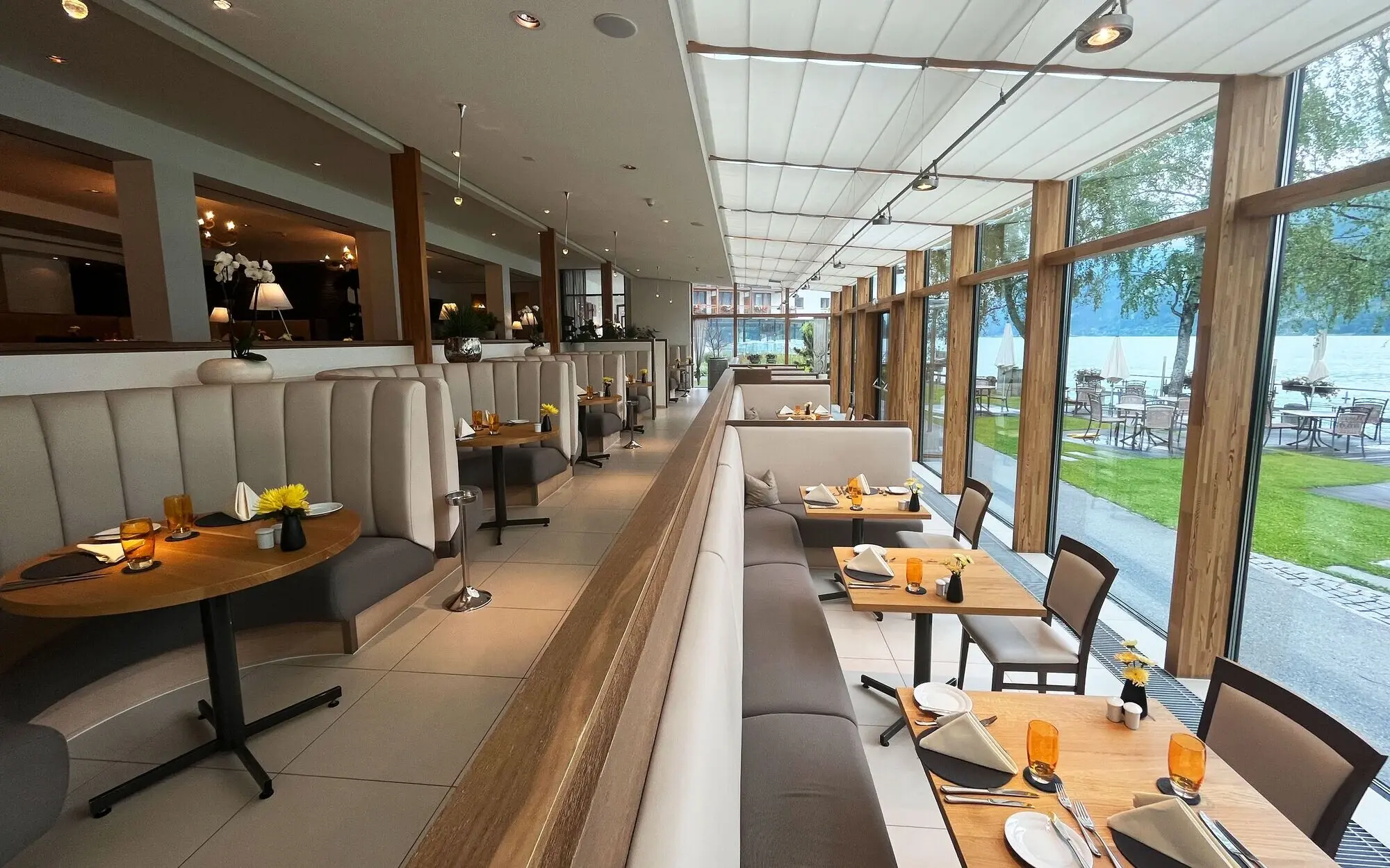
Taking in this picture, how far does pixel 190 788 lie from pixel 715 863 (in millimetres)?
2316

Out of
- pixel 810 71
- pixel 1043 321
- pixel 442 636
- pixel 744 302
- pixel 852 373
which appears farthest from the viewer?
pixel 744 302

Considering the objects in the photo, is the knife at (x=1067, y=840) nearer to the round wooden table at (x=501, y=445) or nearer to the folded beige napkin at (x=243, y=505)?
the folded beige napkin at (x=243, y=505)

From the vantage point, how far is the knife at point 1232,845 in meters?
1.29

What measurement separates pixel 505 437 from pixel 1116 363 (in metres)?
4.81

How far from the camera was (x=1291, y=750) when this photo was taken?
1.62 m

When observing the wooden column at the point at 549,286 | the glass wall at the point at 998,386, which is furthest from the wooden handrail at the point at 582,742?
the wooden column at the point at 549,286

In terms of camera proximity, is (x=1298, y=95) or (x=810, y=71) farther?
(x=810, y=71)

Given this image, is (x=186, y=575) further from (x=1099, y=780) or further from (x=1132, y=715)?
(x=1132, y=715)

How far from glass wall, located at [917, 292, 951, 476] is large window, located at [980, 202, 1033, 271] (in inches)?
64.7

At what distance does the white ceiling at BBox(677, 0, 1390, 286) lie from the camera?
2580mm

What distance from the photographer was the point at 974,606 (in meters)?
2.57

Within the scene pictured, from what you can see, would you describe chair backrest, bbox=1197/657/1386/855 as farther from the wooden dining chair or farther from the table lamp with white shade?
the table lamp with white shade

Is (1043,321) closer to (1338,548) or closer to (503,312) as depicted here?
Result: (1338,548)

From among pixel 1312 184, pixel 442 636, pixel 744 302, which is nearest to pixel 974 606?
pixel 1312 184
